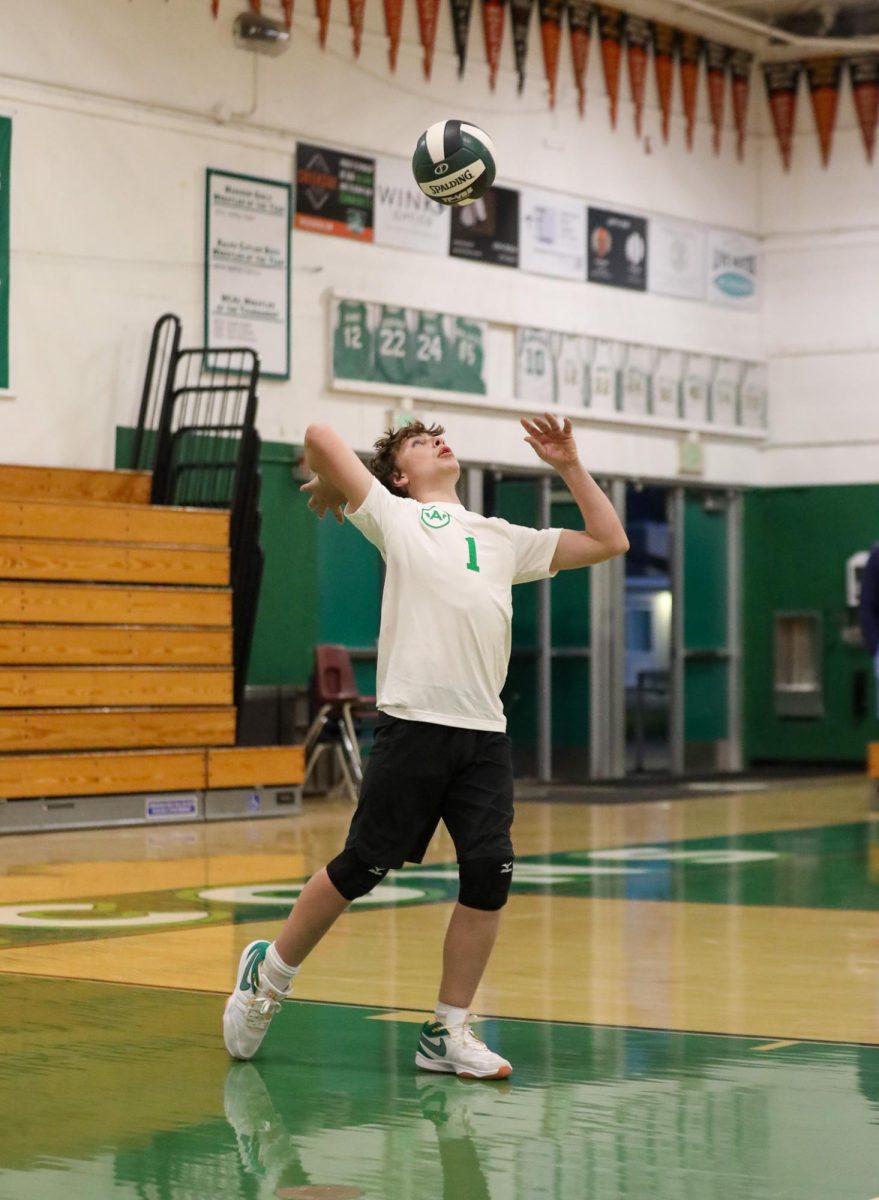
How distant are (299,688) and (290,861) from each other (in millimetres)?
4254

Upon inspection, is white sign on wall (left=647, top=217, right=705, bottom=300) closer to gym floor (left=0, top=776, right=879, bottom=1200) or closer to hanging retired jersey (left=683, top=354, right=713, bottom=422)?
hanging retired jersey (left=683, top=354, right=713, bottom=422)

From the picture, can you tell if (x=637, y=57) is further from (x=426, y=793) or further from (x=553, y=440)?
(x=426, y=793)

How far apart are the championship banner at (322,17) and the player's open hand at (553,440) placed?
378 inches

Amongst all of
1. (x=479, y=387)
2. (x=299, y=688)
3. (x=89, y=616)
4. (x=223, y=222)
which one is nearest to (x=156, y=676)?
(x=89, y=616)

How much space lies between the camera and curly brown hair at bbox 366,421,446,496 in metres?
4.54

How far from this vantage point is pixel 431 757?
13.9ft

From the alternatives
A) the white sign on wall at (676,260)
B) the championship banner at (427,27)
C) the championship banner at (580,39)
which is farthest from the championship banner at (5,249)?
the white sign on wall at (676,260)

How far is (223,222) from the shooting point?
12.9 metres

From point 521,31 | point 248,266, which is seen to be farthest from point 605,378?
point 248,266

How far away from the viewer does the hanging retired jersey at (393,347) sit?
13875 mm

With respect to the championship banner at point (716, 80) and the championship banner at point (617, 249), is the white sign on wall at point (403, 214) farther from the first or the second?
the championship banner at point (716, 80)

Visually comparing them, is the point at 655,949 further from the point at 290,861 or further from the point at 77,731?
the point at 77,731

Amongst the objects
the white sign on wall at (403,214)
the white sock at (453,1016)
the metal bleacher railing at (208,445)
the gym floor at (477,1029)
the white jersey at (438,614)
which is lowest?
the gym floor at (477,1029)

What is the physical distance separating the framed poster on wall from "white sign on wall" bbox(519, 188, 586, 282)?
2.42 metres
